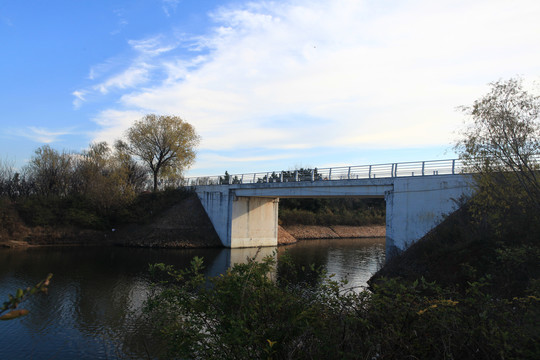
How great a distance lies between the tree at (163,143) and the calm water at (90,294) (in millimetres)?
16192

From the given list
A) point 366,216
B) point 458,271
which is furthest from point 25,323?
point 366,216

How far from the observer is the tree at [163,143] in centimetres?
4944

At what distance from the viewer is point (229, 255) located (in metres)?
35.4

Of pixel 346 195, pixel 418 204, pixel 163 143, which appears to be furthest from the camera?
pixel 163 143

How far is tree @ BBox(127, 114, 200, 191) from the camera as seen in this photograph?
162 ft

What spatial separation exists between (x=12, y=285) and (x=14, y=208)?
24.2m

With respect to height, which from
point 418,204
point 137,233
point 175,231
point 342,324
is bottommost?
point 137,233

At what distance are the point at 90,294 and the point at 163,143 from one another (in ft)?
110

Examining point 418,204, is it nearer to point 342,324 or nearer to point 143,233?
point 342,324

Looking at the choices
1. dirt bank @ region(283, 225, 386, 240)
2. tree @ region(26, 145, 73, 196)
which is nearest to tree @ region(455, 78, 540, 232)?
dirt bank @ region(283, 225, 386, 240)

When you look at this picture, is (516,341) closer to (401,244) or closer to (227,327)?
(227,327)

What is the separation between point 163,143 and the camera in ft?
163

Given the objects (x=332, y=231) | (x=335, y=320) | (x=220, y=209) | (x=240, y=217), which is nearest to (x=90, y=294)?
(x=335, y=320)

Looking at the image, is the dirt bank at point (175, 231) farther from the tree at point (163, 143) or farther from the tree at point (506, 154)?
the tree at point (506, 154)
